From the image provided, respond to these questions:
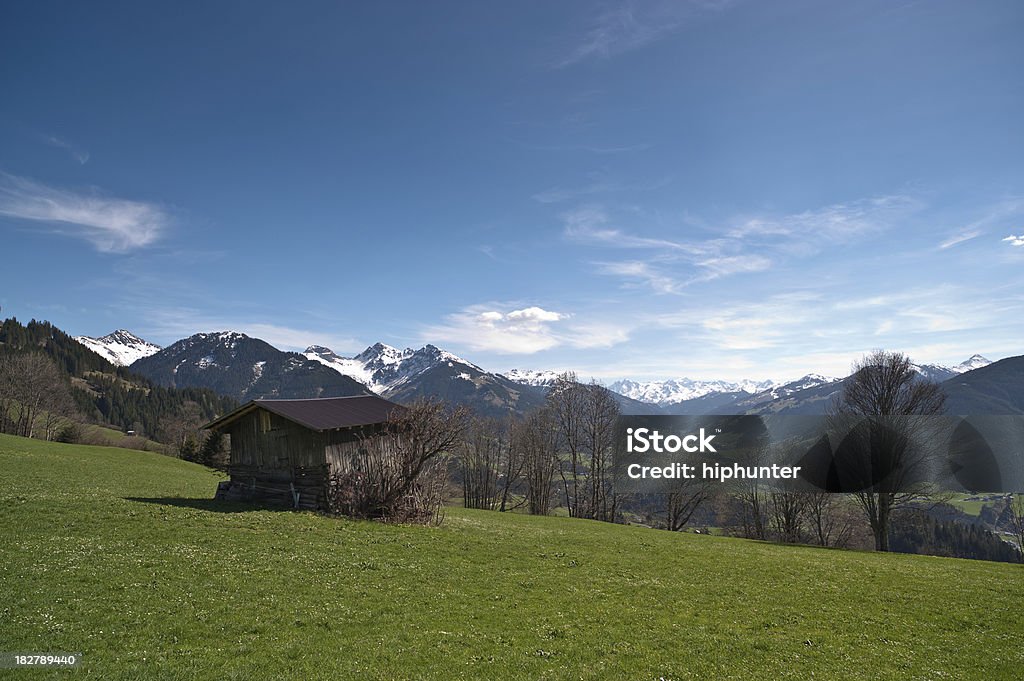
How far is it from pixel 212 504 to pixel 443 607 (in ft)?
82.8

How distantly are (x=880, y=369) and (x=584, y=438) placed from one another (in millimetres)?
35427

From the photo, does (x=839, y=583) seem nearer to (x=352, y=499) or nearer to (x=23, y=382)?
(x=352, y=499)

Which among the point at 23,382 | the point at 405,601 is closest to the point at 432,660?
the point at 405,601

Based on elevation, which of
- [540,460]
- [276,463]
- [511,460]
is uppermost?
[276,463]

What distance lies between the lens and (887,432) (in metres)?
45.2

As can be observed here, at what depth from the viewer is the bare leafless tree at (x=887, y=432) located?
44094 mm

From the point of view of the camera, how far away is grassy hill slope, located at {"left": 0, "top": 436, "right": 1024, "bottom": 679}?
36.7 ft

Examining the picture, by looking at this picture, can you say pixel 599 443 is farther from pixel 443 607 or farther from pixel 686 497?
pixel 443 607

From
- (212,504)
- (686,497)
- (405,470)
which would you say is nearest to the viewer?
(212,504)

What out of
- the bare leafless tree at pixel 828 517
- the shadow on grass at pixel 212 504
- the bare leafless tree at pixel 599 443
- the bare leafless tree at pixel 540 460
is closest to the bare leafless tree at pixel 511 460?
the bare leafless tree at pixel 540 460

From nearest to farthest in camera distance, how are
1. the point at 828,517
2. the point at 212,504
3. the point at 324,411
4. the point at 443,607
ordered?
the point at 443,607 < the point at 212,504 < the point at 324,411 < the point at 828,517

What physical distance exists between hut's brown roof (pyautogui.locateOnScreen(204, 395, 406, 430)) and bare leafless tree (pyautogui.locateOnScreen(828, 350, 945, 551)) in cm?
4531

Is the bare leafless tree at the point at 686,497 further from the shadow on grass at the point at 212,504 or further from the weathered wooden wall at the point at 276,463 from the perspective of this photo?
the shadow on grass at the point at 212,504

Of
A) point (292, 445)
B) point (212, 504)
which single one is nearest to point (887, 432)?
point (292, 445)
